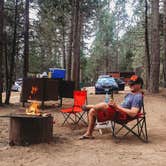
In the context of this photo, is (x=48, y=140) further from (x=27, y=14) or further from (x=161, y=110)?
(x=27, y=14)

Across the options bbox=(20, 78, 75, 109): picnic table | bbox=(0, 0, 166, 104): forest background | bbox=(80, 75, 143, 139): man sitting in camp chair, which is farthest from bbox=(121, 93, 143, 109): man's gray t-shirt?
bbox=(0, 0, 166, 104): forest background

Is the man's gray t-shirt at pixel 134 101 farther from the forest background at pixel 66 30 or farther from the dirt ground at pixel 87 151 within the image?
the forest background at pixel 66 30

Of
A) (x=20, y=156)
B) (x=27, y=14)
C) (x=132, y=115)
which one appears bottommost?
(x=20, y=156)

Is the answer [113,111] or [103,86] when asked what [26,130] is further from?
[103,86]

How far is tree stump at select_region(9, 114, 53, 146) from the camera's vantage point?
7895mm

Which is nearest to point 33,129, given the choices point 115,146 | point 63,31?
point 115,146

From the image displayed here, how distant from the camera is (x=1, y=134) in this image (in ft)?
30.2

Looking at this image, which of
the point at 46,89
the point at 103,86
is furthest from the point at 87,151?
the point at 103,86

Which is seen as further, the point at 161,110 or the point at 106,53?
the point at 106,53

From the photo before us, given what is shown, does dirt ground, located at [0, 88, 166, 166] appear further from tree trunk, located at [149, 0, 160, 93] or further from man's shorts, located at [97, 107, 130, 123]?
tree trunk, located at [149, 0, 160, 93]

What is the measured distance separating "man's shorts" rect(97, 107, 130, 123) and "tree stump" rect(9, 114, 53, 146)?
3.99 feet

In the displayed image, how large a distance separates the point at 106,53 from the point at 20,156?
74454 millimetres

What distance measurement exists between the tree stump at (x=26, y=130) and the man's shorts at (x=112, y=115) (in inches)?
47.9

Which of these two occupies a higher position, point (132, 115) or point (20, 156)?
point (132, 115)
